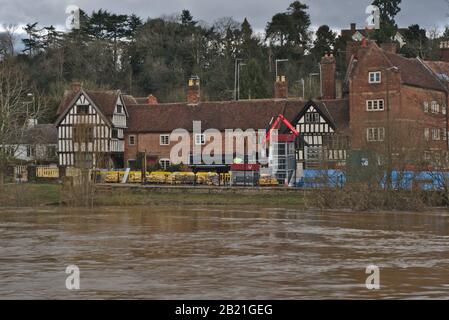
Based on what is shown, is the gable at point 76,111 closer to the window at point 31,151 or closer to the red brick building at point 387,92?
the window at point 31,151

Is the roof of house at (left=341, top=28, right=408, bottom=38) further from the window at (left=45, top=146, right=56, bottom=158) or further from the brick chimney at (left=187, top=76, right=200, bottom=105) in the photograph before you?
the window at (left=45, top=146, right=56, bottom=158)

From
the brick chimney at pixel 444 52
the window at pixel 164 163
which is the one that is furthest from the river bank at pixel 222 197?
the brick chimney at pixel 444 52

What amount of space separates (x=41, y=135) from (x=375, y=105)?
2934 centimetres

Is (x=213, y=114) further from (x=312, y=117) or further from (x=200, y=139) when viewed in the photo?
(x=312, y=117)

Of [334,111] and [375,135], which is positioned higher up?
[334,111]

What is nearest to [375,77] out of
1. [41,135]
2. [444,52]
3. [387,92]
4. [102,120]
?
[387,92]

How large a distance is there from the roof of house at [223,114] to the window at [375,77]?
11.5 feet

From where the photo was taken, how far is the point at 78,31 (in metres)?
99.7

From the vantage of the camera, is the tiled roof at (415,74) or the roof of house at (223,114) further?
the roof of house at (223,114)

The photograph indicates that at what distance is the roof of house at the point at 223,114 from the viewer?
62.6 m

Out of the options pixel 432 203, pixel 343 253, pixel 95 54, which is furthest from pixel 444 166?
pixel 95 54

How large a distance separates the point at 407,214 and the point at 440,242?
12997 millimetres

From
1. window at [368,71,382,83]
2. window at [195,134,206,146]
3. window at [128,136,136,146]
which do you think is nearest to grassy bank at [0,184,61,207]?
window at [195,134,206,146]

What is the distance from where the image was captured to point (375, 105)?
58719 millimetres
